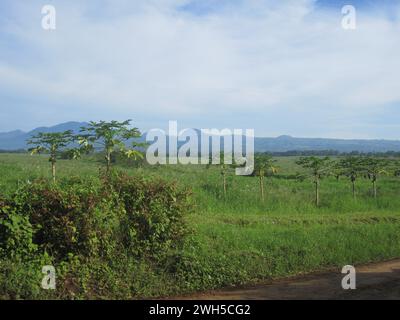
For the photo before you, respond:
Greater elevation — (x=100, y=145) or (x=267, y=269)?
(x=100, y=145)

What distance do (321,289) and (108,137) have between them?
6685mm

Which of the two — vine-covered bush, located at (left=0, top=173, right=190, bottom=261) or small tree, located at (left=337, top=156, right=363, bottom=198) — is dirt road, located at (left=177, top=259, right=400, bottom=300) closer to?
vine-covered bush, located at (left=0, top=173, right=190, bottom=261)

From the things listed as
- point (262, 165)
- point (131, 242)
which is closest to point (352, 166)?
point (262, 165)

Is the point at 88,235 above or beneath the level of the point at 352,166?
beneath

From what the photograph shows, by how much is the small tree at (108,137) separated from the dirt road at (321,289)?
5.25 meters

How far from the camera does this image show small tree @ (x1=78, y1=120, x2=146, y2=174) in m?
11.6

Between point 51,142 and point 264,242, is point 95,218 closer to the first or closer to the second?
point 264,242

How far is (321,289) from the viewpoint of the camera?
7996 millimetres

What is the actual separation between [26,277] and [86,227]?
4.50ft

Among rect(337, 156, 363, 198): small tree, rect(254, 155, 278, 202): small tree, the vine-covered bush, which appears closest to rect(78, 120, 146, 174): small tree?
the vine-covered bush

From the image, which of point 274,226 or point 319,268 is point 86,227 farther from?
point 274,226
